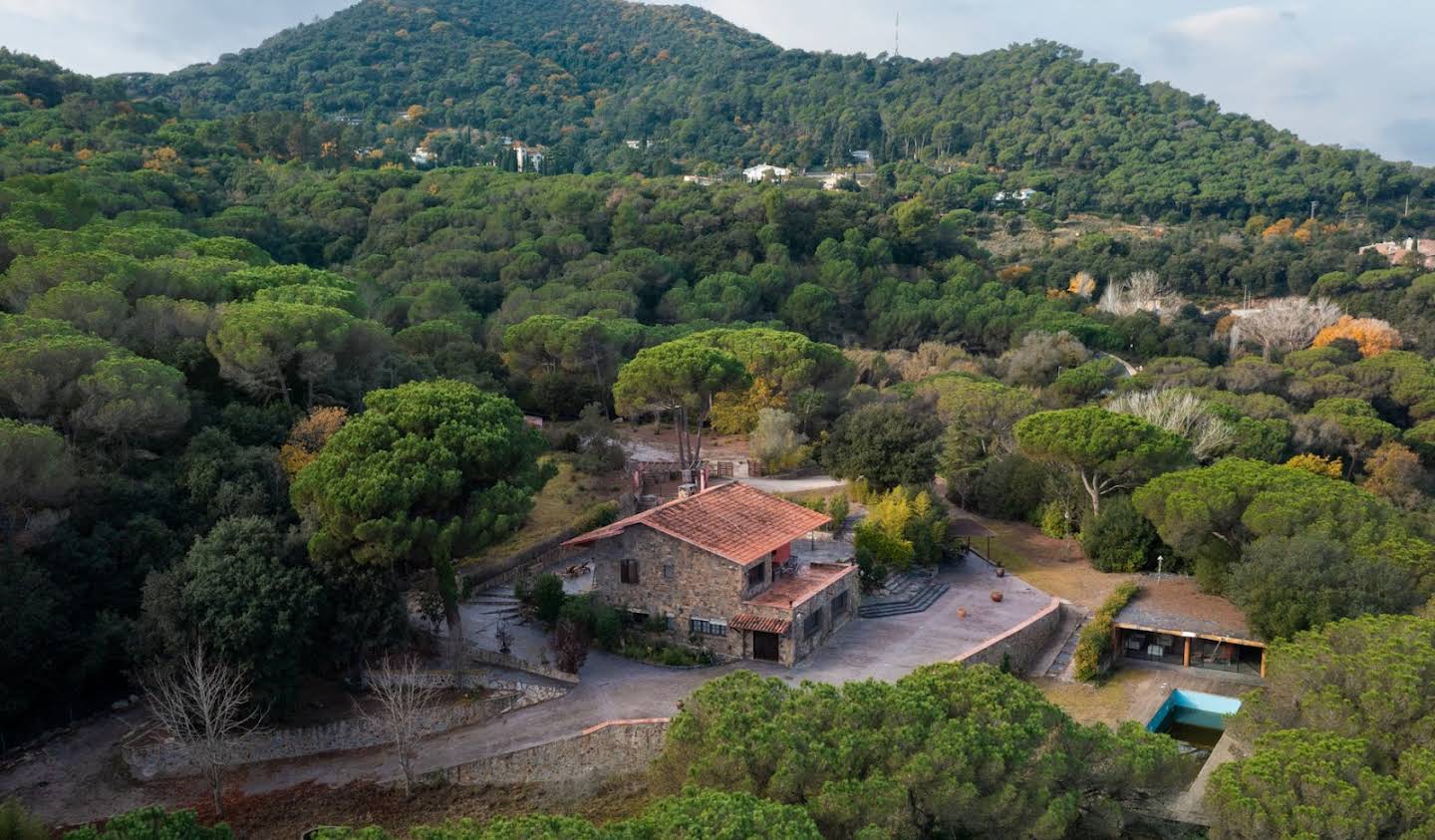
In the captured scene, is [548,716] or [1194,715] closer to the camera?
[548,716]

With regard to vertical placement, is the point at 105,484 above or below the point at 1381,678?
above

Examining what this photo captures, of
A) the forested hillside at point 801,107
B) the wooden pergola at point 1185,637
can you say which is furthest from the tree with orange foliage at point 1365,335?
the forested hillside at point 801,107

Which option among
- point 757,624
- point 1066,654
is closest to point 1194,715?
point 1066,654

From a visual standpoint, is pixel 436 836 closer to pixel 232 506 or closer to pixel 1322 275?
pixel 232 506

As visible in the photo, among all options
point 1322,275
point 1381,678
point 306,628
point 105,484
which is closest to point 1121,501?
point 1381,678

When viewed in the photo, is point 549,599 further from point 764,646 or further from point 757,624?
point 764,646

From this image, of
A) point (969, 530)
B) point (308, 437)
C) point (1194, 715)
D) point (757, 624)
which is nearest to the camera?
point (757, 624)

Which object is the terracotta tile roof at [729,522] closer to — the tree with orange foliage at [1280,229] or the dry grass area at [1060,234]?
the dry grass area at [1060,234]
